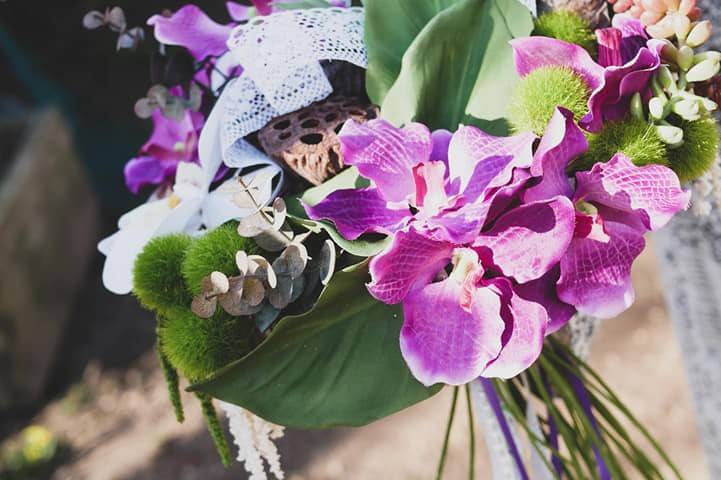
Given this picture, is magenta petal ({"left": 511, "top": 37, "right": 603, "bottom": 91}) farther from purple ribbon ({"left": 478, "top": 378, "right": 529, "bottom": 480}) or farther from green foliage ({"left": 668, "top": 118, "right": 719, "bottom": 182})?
purple ribbon ({"left": 478, "top": 378, "right": 529, "bottom": 480})

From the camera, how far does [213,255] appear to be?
42 centimetres

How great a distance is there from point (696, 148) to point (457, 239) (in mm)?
156

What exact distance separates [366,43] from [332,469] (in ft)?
4.30

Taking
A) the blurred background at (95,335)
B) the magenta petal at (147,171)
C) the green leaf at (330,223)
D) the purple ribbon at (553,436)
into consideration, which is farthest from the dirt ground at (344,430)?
the green leaf at (330,223)

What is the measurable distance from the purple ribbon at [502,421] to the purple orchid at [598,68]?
26 cm

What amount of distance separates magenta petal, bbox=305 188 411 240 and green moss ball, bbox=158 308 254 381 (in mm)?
83

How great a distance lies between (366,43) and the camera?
1.55 ft

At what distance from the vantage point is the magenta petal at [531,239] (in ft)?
1.22

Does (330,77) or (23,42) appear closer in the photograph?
(330,77)

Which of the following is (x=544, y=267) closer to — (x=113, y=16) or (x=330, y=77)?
(x=330, y=77)

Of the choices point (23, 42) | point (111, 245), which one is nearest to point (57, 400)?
point (23, 42)

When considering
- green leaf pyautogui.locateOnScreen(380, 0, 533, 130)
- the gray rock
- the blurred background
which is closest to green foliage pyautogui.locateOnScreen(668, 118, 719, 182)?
green leaf pyautogui.locateOnScreen(380, 0, 533, 130)

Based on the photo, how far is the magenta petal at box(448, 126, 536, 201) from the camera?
1.25ft

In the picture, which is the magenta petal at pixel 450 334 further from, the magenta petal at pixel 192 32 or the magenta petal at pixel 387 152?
the magenta petal at pixel 192 32
